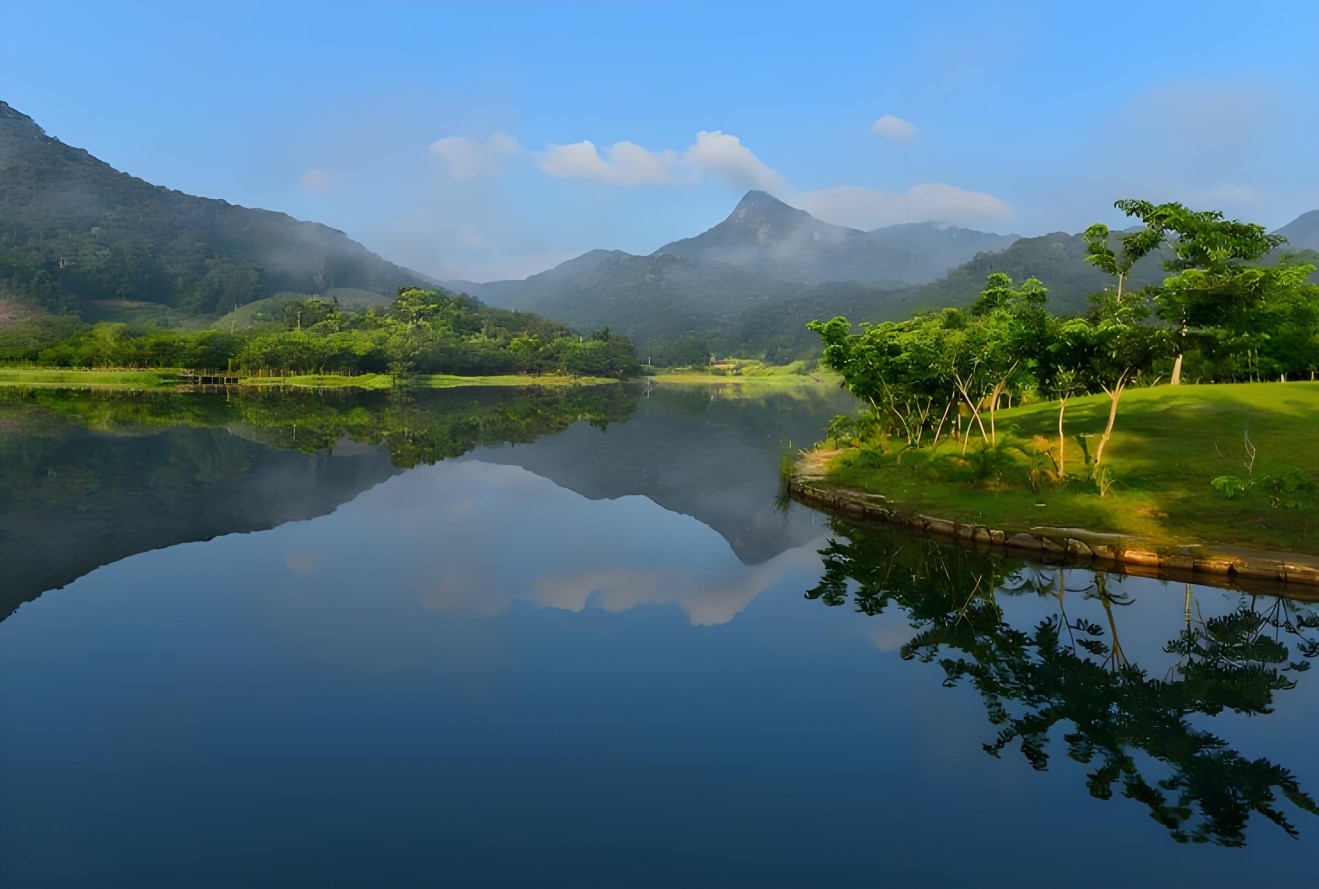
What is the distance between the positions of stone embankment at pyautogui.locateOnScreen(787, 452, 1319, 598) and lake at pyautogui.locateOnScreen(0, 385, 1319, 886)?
0.84 metres

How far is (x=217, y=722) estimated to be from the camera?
36.1 ft

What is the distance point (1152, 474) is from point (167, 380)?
128575 millimetres

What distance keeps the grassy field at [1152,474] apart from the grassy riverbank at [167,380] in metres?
105

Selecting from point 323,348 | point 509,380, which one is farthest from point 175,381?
point 509,380

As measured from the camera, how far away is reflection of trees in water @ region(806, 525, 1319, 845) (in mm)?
9547

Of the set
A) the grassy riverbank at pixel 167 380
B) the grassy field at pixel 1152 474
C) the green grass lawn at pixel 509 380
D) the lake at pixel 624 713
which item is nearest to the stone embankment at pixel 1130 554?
the grassy field at pixel 1152 474

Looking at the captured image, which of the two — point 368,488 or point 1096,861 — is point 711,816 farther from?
point 368,488

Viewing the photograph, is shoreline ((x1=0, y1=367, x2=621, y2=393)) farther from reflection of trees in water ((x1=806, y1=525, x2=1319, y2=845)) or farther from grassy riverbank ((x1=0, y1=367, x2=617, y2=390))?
reflection of trees in water ((x1=806, y1=525, x2=1319, y2=845))

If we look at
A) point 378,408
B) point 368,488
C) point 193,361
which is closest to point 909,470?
point 368,488

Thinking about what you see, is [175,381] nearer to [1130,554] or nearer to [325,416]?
[325,416]

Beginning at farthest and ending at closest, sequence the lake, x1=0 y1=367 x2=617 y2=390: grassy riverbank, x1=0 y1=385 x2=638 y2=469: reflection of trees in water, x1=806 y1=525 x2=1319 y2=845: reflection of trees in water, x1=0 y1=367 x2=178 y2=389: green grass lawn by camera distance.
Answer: x1=0 y1=367 x2=617 y2=390: grassy riverbank
x1=0 y1=367 x2=178 y2=389: green grass lawn
x1=0 y1=385 x2=638 y2=469: reflection of trees in water
x1=806 y1=525 x2=1319 y2=845: reflection of trees in water
the lake

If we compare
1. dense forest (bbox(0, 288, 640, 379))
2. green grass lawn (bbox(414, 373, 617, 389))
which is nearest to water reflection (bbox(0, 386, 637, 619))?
dense forest (bbox(0, 288, 640, 379))

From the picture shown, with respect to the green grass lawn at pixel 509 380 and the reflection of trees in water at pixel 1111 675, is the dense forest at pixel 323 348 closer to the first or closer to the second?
the green grass lawn at pixel 509 380

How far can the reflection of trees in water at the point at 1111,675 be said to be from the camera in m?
9.55
